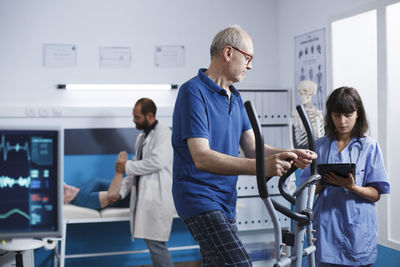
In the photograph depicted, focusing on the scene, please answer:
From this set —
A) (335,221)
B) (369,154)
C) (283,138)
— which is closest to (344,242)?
(335,221)

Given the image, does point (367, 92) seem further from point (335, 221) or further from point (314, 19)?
point (335, 221)

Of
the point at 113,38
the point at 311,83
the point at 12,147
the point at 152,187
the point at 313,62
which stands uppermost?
the point at 113,38

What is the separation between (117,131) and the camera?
4.37 metres

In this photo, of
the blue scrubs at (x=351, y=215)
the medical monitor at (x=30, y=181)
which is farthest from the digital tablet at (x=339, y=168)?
the medical monitor at (x=30, y=181)

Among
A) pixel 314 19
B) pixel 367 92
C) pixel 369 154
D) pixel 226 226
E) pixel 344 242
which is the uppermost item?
pixel 314 19

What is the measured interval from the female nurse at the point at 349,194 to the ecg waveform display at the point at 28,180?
131cm

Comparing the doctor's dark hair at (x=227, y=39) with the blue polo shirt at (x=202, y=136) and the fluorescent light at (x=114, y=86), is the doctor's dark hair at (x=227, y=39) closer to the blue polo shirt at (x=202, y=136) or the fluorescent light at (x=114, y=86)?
the blue polo shirt at (x=202, y=136)

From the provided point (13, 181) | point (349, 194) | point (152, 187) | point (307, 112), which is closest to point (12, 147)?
point (13, 181)

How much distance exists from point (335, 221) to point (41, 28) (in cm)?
300

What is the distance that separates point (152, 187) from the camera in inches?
147

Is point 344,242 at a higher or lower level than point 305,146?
lower

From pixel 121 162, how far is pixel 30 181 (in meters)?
Result: 2.75

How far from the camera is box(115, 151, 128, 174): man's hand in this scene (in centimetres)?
413

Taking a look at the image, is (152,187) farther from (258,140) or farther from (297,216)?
(258,140)
